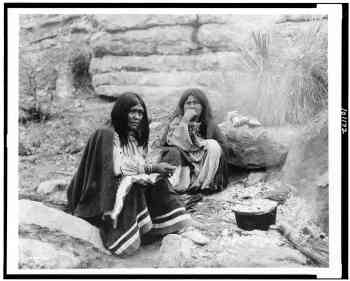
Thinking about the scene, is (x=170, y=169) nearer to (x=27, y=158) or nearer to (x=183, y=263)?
(x=183, y=263)

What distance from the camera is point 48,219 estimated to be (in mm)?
4398

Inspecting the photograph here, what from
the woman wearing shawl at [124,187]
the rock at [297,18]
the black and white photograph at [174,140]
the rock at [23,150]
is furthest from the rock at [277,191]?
the rock at [23,150]

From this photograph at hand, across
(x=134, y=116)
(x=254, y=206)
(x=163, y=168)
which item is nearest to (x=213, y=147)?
(x=163, y=168)

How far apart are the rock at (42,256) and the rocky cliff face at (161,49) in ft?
5.13

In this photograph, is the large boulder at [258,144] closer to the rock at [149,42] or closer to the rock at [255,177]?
the rock at [255,177]

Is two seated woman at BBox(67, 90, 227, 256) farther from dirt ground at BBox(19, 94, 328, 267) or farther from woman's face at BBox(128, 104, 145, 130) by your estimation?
dirt ground at BBox(19, 94, 328, 267)

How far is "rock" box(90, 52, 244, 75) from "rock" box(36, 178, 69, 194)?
1.24m

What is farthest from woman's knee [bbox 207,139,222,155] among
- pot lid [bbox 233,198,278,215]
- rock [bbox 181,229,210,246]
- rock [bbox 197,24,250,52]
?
rock [bbox 197,24,250,52]

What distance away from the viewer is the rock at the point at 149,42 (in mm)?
5109
